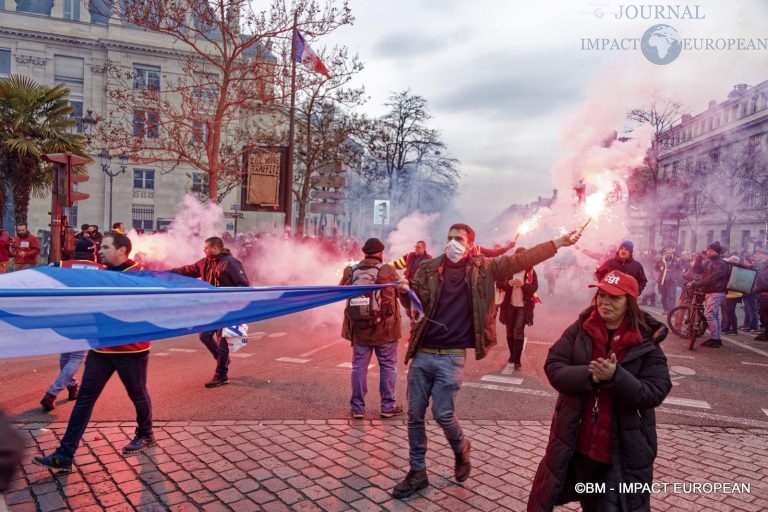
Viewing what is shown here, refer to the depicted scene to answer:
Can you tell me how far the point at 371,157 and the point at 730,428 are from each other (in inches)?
917

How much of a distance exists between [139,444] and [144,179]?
150 feet

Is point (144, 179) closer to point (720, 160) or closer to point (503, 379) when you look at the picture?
point (720, 160)

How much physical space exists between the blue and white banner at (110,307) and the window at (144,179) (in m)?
45.5

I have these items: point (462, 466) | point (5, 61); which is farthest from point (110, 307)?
point (5, 61)

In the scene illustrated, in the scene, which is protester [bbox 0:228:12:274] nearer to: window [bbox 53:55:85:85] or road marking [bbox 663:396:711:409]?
road marking [bbox 663:396:711:409]

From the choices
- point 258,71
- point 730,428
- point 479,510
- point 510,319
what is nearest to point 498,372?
point 510,319

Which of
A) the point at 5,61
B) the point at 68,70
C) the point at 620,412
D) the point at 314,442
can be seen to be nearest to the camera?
the point at 620,412

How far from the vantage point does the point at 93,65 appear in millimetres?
44625

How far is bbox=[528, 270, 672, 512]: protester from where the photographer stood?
9.21 feet

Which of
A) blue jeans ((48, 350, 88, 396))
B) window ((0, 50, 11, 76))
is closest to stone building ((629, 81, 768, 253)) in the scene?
blue jeans ((48, 350, 88, 396))

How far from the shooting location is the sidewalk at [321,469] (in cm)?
402

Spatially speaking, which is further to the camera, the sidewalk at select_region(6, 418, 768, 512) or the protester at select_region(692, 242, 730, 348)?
the protester at select_region(692, 242, 730, 348)

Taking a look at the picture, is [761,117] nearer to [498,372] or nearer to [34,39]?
[498,372]

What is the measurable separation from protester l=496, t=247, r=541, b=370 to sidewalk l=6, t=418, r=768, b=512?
9.19 ft
